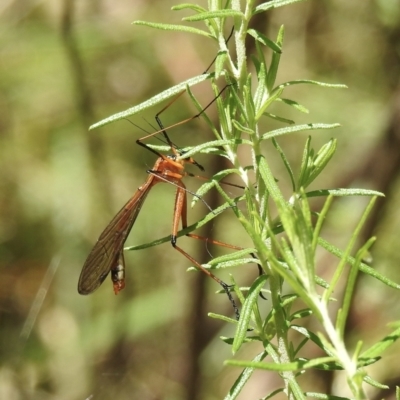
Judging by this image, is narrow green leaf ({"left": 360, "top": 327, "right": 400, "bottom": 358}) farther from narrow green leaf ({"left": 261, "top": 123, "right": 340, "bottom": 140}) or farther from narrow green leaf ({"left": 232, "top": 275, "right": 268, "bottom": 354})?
narrow green leaf ({"left": 261, "top": 123, "right": 340, "bottom": 140})

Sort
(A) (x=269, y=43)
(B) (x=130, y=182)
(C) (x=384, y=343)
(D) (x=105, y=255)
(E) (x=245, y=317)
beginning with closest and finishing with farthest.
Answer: (C) (x=384, y=343) → (E) (x=245, y=317) → (A) (x=269, y=43) → (D) (x=105, y=255) → (B) (x=130, y=182)

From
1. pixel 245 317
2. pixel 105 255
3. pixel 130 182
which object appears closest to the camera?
pixel 245 317

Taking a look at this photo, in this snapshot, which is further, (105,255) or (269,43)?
(105,255)

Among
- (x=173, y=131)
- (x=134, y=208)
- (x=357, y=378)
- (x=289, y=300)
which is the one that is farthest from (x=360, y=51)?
(x=357, y=378)

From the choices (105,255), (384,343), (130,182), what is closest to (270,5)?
(384,343)

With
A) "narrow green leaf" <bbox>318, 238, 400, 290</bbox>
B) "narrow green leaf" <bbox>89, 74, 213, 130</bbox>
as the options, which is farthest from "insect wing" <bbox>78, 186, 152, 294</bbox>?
"narrow green leaf" <bbox>318, 238, 400, 290</bbox>

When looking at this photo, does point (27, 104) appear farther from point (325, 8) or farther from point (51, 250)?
point (325, 8)

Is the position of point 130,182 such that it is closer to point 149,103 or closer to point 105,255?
point 105,255

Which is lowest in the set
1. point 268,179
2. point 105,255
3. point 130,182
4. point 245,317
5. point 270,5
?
point 130,182

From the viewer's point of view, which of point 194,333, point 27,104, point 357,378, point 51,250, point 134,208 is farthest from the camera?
point 27,104
